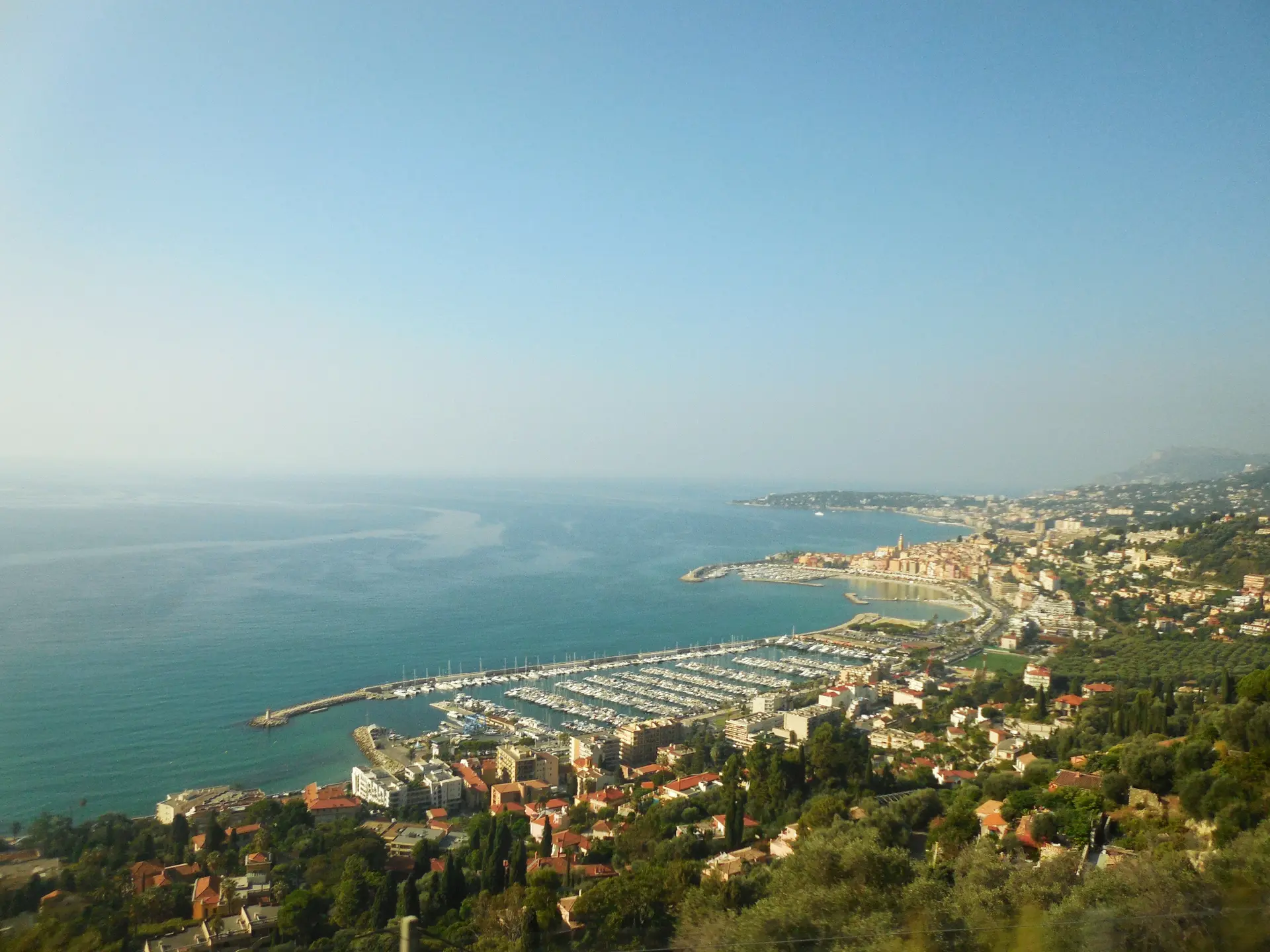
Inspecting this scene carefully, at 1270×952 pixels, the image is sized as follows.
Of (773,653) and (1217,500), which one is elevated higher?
(1217,500)

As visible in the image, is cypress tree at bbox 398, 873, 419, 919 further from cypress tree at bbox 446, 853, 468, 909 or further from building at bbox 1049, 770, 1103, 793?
building at bbox 1049, 770, 1103, 793

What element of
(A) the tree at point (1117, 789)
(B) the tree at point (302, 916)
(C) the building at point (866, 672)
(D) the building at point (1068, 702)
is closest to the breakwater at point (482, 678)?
(C) the building at point (866, 672)

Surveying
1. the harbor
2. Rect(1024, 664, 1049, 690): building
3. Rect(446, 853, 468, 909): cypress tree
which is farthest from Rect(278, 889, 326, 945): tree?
Rect(1024, 664, 1049, 690): building

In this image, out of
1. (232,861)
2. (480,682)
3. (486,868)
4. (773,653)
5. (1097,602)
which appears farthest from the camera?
(1097,602)

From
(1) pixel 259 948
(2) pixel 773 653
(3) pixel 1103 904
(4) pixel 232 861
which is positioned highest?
(3) pixel 1103 904

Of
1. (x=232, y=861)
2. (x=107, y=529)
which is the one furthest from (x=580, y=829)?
(x=107, y=529)

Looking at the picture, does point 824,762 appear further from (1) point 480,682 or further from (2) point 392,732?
(1) point 480,682
